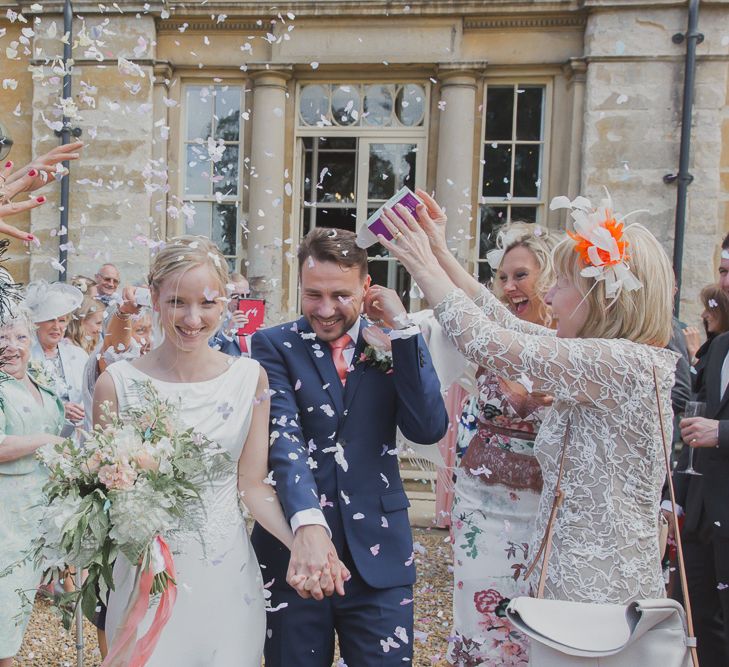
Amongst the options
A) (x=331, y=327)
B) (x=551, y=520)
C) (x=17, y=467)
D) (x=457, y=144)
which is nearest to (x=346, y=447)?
(x=331, y=327)

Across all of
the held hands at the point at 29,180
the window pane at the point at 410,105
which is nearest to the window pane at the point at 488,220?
the window pane at the point at 410,105

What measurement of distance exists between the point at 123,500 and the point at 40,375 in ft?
8.43

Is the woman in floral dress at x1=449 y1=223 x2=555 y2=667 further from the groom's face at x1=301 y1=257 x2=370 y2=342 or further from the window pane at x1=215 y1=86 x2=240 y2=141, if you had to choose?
the window pane at x1=215 y1=86 x2=240 y2=141

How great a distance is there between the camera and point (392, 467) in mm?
2672

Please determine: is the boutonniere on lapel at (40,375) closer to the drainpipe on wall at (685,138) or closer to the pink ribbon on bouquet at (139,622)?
the pink ribbon on bouquet at (139,622)

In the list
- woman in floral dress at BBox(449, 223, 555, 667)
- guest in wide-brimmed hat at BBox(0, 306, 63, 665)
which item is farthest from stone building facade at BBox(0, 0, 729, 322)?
woman in floral dress at BBox(449, 223, 555, 667)

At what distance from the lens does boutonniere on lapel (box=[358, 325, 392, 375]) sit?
8.53 ft

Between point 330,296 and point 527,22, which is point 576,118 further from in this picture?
point 330,296

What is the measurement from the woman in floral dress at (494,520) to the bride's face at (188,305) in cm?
117

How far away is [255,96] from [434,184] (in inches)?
86.5

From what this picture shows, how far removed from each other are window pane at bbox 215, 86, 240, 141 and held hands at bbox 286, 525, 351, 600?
24.1 feet

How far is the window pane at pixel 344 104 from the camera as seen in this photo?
28.5 feet

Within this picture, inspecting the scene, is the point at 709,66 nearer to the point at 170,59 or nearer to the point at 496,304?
the point at 170,59

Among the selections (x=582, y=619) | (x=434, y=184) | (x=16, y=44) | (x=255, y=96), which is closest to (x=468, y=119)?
(x=434, y=184)
